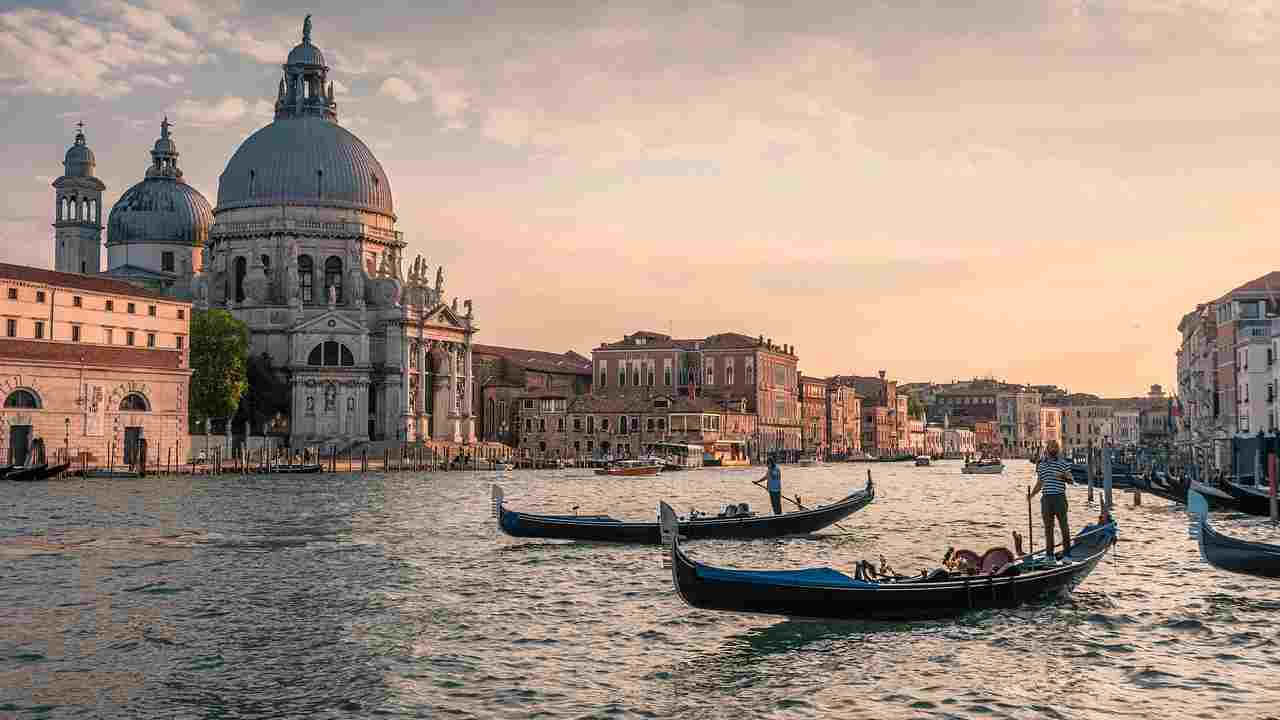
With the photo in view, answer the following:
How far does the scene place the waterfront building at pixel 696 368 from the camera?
117m

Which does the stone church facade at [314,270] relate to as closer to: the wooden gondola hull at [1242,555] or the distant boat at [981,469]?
the distant boat at [981,469]

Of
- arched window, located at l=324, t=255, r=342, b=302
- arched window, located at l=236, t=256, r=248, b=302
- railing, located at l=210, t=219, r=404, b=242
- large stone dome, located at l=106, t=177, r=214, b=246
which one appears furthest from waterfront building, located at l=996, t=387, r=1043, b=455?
arched window, located at l=236, t=256, r=248, b=302

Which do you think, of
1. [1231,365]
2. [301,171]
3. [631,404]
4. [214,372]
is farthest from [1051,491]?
[631,404]

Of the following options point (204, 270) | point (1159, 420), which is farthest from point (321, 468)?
point (1159, 420)

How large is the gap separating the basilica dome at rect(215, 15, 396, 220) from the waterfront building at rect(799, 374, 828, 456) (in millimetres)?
50924

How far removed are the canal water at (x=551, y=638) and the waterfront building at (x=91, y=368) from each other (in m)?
31.4

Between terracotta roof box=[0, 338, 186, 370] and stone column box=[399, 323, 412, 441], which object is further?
stone column box=[399, 323, 412, 441]

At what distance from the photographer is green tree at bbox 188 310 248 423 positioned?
7838 centimetres

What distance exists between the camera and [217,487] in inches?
2208

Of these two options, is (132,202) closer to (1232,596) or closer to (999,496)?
(999,496)

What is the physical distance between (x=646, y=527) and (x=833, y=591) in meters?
11.8

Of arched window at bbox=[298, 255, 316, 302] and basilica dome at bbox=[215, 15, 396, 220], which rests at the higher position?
basilica dome at bbox=[215, 15, 396, 220]

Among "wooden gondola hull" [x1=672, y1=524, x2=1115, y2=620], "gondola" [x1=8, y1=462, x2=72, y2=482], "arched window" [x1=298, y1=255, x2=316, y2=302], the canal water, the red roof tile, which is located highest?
"arched window" [x1=298, y1=255, x2=316, y2=302]

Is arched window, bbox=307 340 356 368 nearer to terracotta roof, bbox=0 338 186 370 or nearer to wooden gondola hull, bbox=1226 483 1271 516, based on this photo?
terracotta roof, bbox=0 338 186 370
